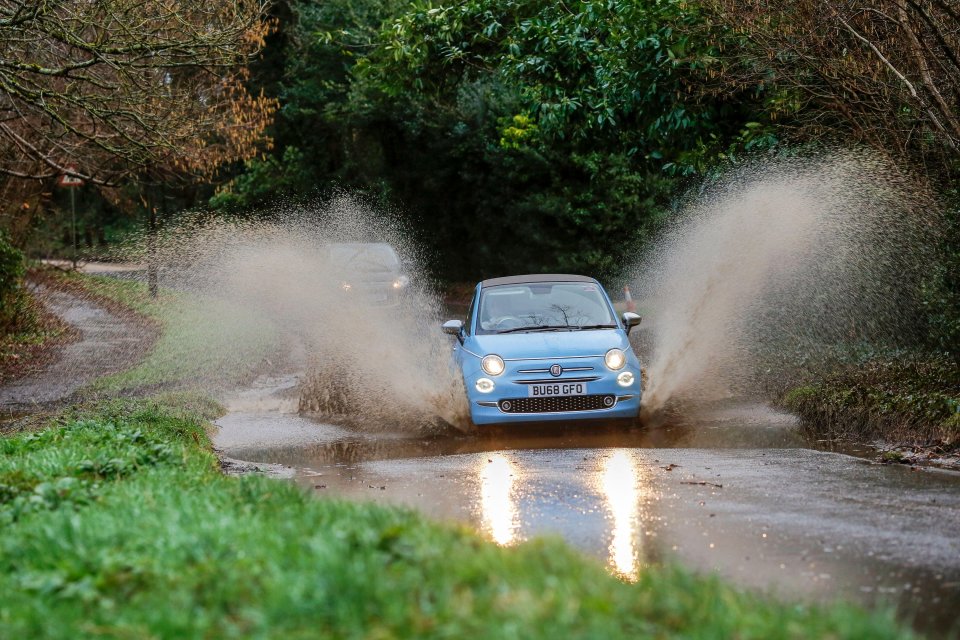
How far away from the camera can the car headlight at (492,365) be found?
12672mm

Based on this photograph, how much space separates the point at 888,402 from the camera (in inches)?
472

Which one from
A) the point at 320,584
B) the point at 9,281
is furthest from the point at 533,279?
the point at 9,281

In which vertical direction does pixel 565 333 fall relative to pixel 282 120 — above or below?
A: below

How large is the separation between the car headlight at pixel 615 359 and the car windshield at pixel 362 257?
1546 cm

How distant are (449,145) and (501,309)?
86.7 feet

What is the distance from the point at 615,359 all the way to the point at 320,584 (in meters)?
8.56

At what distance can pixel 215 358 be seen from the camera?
21.8 m

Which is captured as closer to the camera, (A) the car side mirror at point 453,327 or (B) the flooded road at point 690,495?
(B) the flooded road at point 690,495

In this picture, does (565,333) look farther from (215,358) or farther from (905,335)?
(215,358)

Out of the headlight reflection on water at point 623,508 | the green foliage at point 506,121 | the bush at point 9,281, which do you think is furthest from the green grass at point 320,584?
the bush at point 9,281

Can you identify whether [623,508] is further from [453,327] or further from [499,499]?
[453,327]

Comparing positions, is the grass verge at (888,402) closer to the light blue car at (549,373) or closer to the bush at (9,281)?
the light blue car at (549,373)

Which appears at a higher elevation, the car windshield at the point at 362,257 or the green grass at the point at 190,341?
the car windshield at the point at 362,257

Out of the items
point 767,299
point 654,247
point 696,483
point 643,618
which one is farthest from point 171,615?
point 654,247
